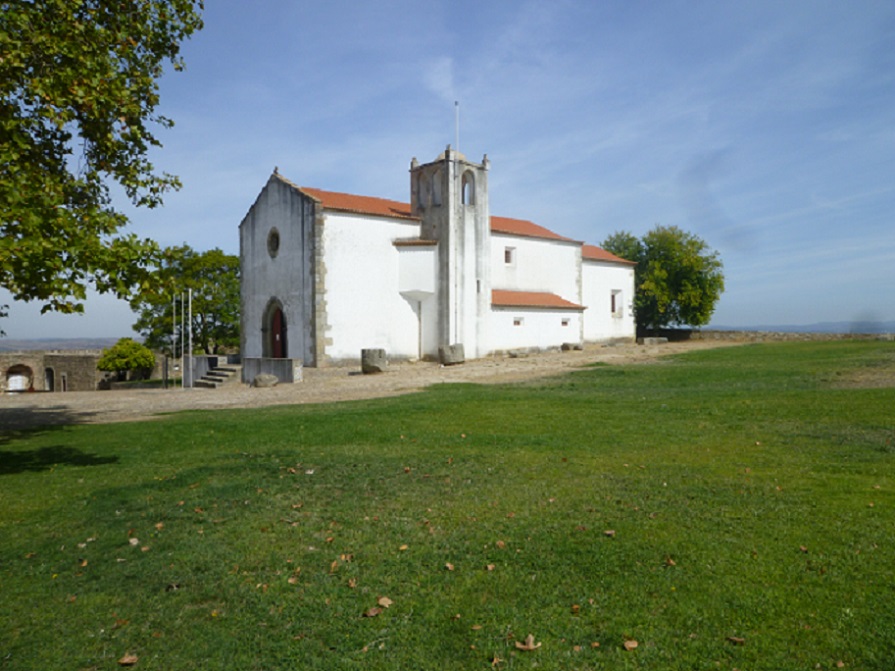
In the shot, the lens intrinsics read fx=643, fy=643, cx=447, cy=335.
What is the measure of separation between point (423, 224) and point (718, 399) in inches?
889

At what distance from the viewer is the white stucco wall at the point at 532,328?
3725 cm

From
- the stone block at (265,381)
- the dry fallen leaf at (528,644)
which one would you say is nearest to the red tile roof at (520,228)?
the stone block at (265,381)

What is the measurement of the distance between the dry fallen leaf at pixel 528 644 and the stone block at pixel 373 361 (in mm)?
24711

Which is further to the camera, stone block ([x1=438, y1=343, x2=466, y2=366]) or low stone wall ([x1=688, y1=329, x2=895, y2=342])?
low stone wall ([x1=688, y1=329, x2=895, y2=342])

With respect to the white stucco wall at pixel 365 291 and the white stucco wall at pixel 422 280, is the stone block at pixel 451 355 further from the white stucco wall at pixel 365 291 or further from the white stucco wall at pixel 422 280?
the white stucco wall at pixel 365 291

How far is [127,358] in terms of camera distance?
161 feet

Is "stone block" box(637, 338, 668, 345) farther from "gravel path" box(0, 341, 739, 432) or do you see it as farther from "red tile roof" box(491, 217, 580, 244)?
"gravel path" box(0, 341, 739, 432)

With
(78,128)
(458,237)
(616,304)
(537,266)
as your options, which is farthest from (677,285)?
(78,128)

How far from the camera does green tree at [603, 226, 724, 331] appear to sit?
55.6 metres

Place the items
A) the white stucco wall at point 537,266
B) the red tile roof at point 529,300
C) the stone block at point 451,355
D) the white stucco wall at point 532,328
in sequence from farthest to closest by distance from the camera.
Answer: the white stucco wall at point 537,266
the red tile roof at point 529,300
the white stucco wall at point 532,328
the stone block at point 451,355

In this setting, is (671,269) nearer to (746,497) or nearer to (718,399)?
(718,399)

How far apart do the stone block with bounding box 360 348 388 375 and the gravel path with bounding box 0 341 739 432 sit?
408 millimetres

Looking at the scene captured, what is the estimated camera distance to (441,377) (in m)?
25.7

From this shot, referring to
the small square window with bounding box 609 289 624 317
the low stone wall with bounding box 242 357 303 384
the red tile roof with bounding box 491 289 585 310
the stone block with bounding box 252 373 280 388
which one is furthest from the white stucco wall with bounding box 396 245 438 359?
the small square window with bounding box 609 289 624 317
